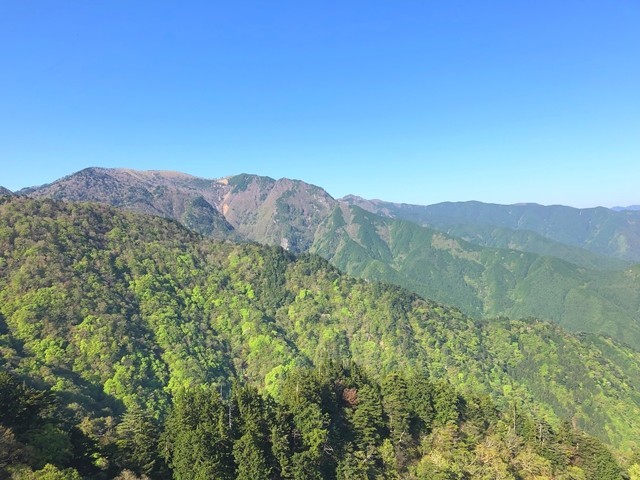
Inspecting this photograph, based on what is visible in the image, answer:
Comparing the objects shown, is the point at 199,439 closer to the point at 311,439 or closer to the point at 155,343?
the point at 311,439

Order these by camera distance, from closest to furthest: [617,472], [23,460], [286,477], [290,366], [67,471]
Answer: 1. [67,471]
2. [23,460]
3. [286,477]
4. [617,472]
5. [290,366]

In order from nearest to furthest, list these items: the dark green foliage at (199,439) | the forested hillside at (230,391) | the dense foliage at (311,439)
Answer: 1. the dense foliage at (311,439)
2. the dark green foliage at (199,439)
3. the forested hillside at (230,391)

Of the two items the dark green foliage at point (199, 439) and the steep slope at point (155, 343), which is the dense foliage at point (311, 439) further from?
the steep slope at point (155, 343)

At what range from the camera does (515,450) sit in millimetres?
75625

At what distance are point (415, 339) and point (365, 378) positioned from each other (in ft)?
391

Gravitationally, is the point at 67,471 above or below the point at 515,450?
above

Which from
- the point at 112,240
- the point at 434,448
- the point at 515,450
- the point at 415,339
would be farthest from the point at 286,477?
the point at 112,240

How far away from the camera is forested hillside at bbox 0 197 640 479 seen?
58.6 metres

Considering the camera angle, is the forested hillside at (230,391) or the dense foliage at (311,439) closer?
the dense foliage at (311,439)

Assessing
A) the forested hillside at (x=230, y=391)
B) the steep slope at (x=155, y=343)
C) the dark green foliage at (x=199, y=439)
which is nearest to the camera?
the dark green foliage at (x=199, y=439)

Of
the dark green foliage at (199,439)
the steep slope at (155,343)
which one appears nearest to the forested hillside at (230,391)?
the dark green foliage at (199,439)

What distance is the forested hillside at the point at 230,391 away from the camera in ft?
192

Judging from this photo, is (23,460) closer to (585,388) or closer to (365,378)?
(365,378)

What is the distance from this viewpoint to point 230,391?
13875 cm
